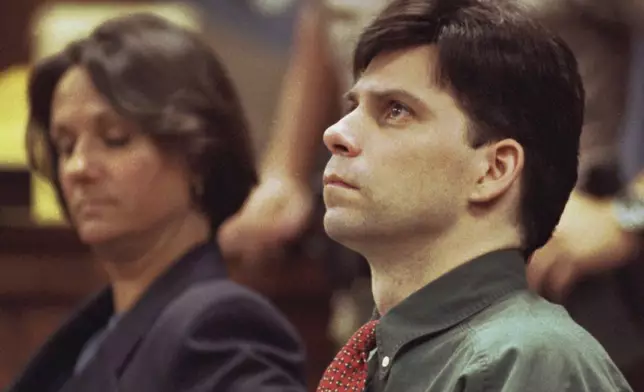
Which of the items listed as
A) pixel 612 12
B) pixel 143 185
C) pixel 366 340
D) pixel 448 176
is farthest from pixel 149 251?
pixel 612 12

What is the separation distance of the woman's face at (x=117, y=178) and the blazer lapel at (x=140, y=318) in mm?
74

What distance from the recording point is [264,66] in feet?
11.6

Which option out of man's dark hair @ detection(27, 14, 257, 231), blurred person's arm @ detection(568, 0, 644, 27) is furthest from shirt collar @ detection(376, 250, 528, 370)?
blurred person's arm @ detection(568, 0, 644, 27)

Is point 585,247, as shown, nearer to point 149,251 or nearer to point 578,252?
point 578,252

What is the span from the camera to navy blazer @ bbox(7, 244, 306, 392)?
150cm

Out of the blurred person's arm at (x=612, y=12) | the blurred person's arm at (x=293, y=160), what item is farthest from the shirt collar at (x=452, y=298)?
the blurred person's arm at (x=293, y=160)

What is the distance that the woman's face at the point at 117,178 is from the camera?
1.72m

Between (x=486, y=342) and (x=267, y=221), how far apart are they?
4.27 ft

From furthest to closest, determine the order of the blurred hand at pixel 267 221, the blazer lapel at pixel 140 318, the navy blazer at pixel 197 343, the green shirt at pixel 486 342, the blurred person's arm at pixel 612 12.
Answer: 1. the blurred hand at pixel 267 221
2. the blurred person's arm at pixel 612 12
3. the blazer lapel at pixel 140 318
4. the navy blazer at pixel 197 343
5. the green shirt at pixel 486 342

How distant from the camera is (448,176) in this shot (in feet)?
3.85

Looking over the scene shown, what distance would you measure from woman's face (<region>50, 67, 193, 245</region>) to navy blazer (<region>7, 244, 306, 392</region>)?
0.27 ft

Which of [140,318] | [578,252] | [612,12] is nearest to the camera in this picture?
[140,318]

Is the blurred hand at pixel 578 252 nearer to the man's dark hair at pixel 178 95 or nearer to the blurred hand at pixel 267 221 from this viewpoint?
the man's dark hair at pixel 178 95

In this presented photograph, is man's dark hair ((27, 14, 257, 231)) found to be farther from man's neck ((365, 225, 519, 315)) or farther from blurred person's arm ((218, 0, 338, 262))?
man's neck ((365, 225, 519, 315))
